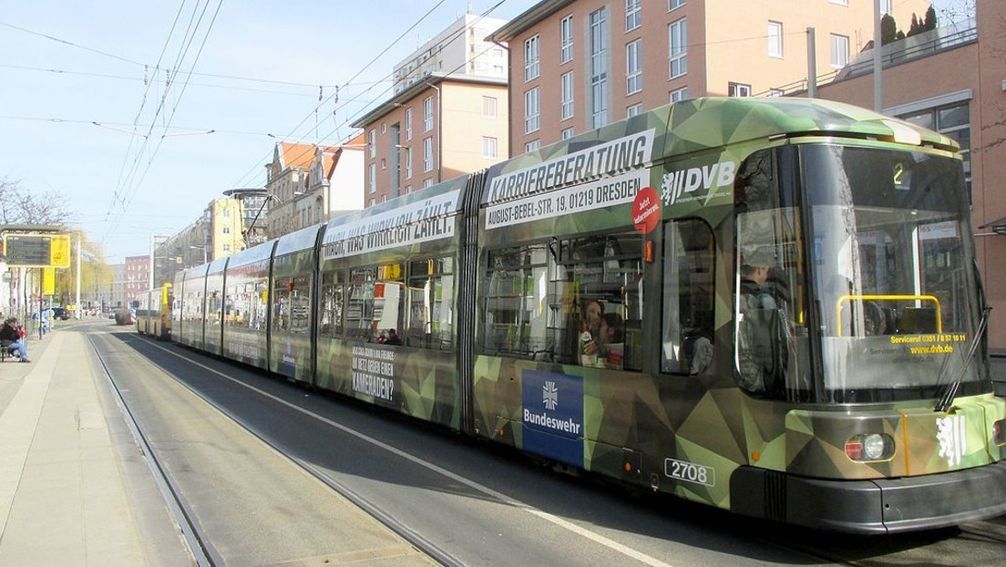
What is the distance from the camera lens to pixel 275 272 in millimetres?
18266

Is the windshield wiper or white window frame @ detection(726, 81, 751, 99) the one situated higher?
white window frame @ detection(726, 81, 751, 99)

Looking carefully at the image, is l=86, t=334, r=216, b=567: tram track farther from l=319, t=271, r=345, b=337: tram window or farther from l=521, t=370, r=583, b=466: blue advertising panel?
l=319, t=271, r=345, b=337: tram window

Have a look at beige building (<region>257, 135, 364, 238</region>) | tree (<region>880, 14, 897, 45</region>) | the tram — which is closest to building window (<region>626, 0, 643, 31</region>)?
tree (<region>880, 14, 897, 45</region>)

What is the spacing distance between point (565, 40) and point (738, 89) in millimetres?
10931

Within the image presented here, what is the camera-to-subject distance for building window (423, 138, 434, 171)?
55656mm

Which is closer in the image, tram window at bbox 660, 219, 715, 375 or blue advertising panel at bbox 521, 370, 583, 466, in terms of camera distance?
tram window at bbox 660, 219, 715, 375

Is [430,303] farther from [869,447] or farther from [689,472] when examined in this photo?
[869,447]

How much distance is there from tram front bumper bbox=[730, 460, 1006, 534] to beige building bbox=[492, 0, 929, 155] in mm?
27289

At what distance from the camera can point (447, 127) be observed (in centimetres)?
5566

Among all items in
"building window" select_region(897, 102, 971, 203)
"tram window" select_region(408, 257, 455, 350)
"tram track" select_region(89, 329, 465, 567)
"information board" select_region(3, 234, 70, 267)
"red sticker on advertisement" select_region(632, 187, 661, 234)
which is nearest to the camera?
"tram track" select_region(89, 329, 465, 567)

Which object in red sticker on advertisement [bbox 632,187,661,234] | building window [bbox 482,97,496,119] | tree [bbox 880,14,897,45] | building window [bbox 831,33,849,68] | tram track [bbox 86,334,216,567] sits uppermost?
building window [bbox 482,97,496,119]

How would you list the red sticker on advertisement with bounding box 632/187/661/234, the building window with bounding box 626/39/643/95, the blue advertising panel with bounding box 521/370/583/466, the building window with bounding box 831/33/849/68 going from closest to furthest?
the red sticker on advertisement with bounding box 632/187/661/234, the blue advertising panel with bounding box 521/370/583/466, the building window with bounding box 626/39/643/95, the building window with bounding box 831/33/849/68

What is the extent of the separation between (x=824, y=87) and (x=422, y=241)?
20.1 m

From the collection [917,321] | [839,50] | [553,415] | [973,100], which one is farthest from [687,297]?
[839,50]
